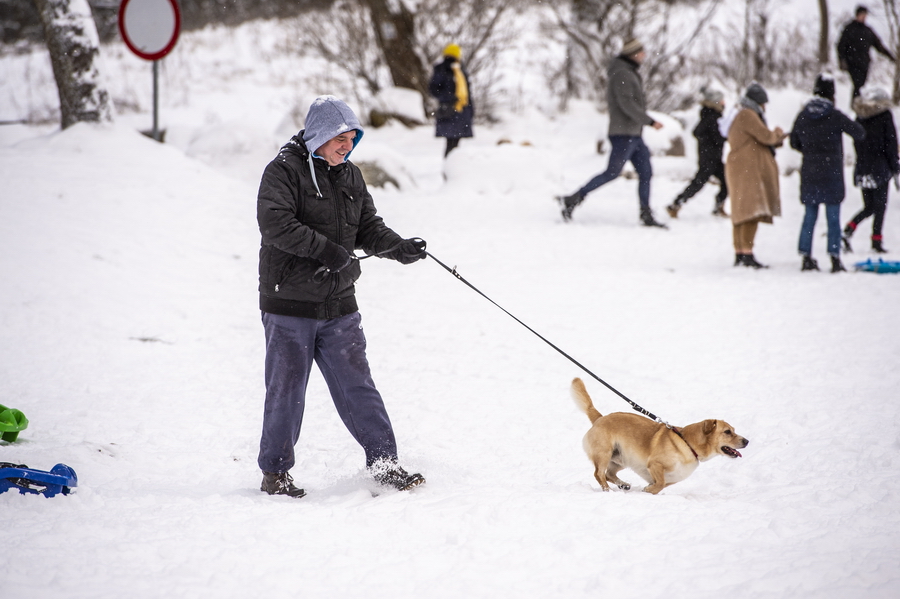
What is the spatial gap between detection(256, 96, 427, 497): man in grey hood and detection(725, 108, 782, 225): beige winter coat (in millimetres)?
5026

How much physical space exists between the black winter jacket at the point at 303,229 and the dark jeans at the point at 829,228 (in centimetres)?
540

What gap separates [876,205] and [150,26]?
7.70 meters

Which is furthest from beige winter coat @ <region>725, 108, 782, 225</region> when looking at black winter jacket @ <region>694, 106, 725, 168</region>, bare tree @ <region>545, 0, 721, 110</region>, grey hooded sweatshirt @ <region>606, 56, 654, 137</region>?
bare tree @ <region>545, 0, 721, 110</region>

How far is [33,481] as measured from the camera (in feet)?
9.78

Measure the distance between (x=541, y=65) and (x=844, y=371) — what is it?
15084mm

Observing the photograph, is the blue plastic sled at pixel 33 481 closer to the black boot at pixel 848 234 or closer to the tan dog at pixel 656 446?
the tan dog at pixel 656 446

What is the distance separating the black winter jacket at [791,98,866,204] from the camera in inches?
272

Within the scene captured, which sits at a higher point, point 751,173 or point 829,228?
point 751,173

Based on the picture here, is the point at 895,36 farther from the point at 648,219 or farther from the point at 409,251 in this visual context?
the point at 409,251

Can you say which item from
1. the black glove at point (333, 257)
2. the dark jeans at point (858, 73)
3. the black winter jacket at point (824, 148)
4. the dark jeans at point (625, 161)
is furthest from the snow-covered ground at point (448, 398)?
the dark jeans at point (858, 73)

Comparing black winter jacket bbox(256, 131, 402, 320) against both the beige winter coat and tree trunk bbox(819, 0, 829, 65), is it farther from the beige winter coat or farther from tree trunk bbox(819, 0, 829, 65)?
tree trunk bbox(819, 0, 829, 65)

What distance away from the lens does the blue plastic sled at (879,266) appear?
22.6 ft

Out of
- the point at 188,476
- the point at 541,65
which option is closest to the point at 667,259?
the point at 188,476

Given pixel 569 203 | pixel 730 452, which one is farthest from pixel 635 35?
pixel 730 452
